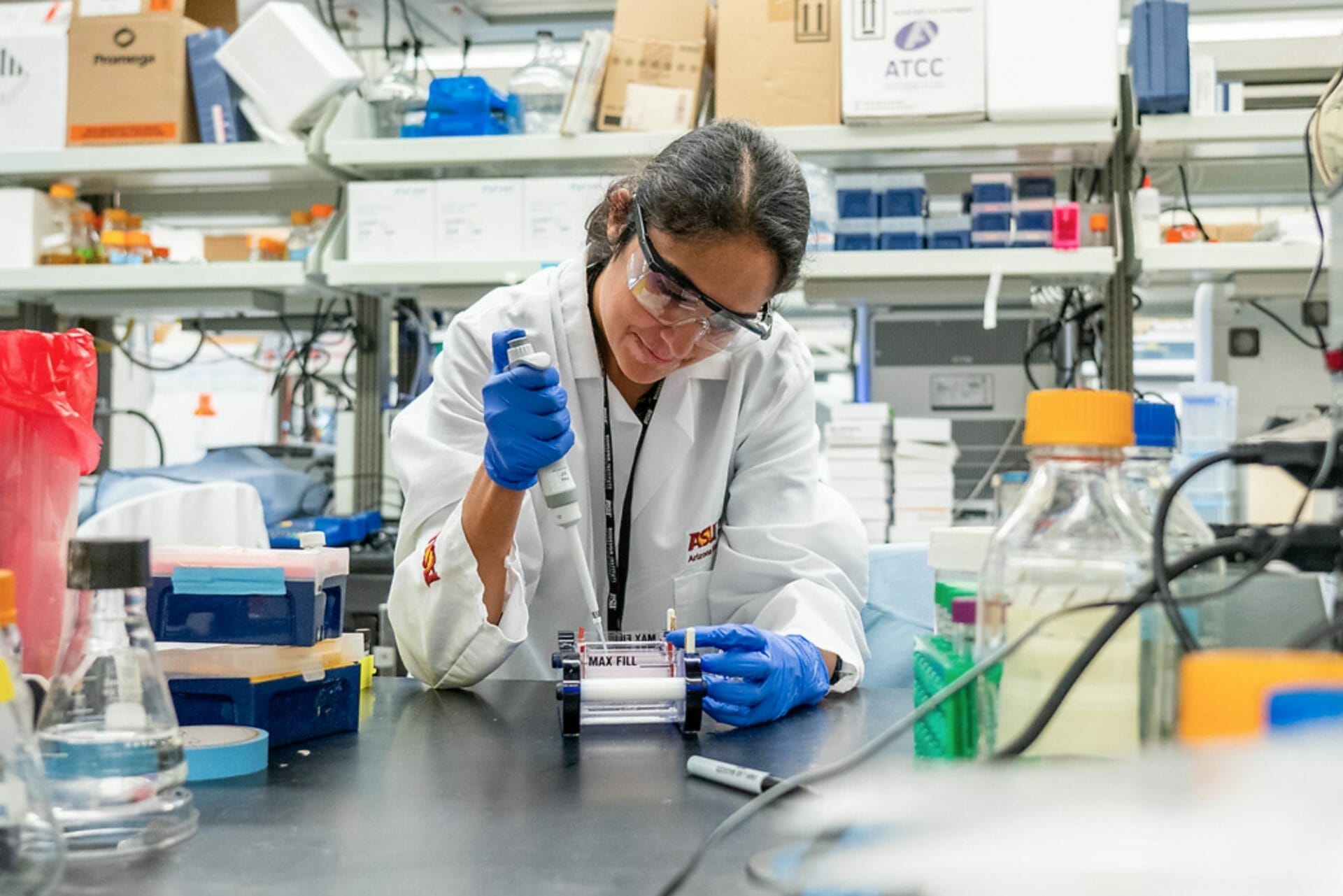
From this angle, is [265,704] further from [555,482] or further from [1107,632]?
[1107,632]

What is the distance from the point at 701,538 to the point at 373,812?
0.88 meters

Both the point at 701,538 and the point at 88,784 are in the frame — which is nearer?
the point at 88,784

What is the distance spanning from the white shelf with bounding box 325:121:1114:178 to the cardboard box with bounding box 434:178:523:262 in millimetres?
95

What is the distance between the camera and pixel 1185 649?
51 centimetres

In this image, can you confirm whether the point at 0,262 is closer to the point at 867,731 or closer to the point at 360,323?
the point at 360,323

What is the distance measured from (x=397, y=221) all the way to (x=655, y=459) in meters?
1.53

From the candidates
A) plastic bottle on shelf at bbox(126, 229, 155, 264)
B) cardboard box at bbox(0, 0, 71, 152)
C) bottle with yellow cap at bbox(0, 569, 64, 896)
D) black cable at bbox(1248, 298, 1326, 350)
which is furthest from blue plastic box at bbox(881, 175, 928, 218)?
bottle with yellow cap at bbox(0, 569, 64, 896)

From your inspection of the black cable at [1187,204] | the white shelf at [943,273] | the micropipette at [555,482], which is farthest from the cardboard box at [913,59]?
the micropipette at [555,482]

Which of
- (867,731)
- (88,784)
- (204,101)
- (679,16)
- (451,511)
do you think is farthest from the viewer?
(204,101)

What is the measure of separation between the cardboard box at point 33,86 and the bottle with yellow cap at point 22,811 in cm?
289

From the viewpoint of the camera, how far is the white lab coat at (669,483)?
1450mm

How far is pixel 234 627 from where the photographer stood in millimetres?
930

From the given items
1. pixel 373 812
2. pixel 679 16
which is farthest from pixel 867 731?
pixel 679 16

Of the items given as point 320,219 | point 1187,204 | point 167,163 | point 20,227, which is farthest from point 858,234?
point 20,227
